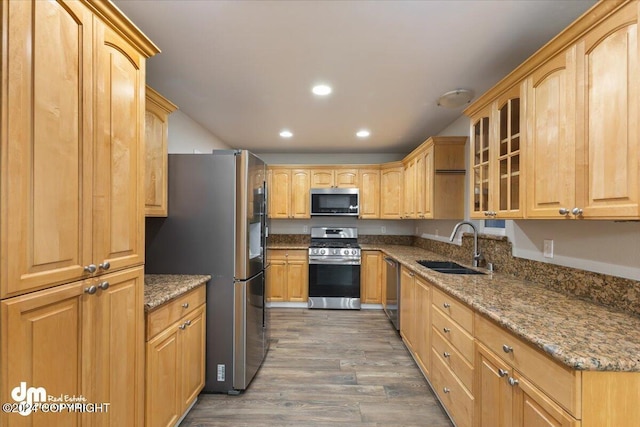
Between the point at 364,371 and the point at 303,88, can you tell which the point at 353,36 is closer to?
the point at 303,88

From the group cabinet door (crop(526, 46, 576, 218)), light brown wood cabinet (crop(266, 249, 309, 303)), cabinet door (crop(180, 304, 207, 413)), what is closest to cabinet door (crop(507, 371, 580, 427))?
cabinet door (crop(526, 46, 576, 218))

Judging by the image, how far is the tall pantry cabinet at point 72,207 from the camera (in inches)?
31.5

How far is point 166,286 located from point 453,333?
1879 mm

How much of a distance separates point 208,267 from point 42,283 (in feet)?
4.18

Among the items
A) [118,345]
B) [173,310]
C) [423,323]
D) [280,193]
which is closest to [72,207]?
[118,345]

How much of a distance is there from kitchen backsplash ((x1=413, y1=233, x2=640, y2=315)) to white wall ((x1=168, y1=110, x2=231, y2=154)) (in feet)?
10.4

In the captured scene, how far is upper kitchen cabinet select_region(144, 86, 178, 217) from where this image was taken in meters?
1.86

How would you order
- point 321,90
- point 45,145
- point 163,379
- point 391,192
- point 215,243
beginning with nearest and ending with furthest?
point 45,145, point 163,379, point 215,243, point 321,90, point 391,192

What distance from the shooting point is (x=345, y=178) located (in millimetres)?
4551

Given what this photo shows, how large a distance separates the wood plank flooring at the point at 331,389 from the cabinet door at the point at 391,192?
184 cm

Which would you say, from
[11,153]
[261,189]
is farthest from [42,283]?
[261,189]

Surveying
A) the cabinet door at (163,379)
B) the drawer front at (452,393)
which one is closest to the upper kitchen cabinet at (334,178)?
the drawer front at (452,393)

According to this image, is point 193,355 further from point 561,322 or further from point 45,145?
point 561,322

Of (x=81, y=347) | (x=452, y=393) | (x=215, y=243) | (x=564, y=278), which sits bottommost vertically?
(x=452, y=393)
